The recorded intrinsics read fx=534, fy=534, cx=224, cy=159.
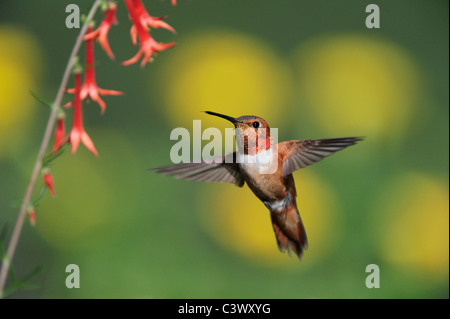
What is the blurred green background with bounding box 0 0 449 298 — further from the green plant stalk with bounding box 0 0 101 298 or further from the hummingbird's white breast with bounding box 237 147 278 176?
the green plant stalk with bounding box 0 0 101 298

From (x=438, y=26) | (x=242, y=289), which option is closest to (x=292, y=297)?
(x=242, y=289)

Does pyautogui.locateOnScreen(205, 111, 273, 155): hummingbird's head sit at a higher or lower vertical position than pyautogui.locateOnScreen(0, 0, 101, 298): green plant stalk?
higher

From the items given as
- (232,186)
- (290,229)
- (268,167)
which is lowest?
(290,229)

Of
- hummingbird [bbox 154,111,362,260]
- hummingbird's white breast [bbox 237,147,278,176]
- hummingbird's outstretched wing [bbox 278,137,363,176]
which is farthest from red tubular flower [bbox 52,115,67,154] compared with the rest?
hummingbird's outstretched wing [bbox 278,137,363,176]

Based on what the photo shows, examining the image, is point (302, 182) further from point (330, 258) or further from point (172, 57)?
point (172, 57)

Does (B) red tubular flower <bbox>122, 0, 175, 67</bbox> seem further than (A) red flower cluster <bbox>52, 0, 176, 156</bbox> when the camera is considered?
Yes

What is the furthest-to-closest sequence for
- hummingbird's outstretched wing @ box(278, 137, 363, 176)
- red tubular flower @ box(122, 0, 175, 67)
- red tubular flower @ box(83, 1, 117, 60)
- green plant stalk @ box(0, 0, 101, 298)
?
hummingbird's outstretched wing @ box(278, 137, 363, 176)
red tubular flower @ box(122, 0, 175, 67)
red tubular flower @ box(83, 1, 117, 60)
green plant stalk @ box(0, 0, 101, 298)

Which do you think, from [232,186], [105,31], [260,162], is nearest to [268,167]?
[260,162]

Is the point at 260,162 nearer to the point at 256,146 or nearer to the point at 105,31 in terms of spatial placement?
the point at 256,146
